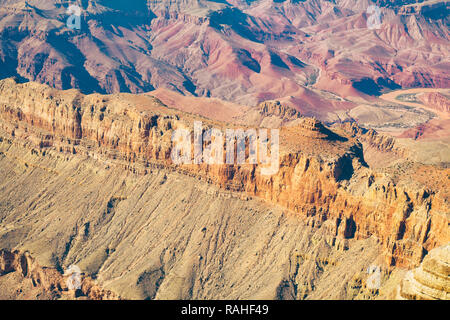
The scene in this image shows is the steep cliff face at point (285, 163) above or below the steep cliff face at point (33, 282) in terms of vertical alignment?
above

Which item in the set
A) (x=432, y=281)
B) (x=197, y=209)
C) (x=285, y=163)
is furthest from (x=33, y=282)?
(x=432, y=281)

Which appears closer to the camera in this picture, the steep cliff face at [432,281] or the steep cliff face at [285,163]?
the steep cliff face at [432,281]

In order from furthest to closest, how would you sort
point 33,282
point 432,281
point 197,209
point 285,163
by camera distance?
1. point 197,209
2. point 33,282
3. point 285,163
4. point 432,281

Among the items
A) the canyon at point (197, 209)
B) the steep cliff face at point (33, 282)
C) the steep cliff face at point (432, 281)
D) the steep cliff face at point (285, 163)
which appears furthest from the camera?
the steep cliff face at point (33, 282)

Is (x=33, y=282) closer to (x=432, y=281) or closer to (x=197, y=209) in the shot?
(x=197, y=209)

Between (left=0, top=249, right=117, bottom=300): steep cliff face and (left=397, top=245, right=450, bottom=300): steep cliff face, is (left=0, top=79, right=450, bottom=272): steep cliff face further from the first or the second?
(left=397, top=245, right=450, bottom=300): steep cliff face

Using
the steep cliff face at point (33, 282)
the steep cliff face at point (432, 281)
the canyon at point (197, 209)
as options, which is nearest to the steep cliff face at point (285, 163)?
the canyon at point (197, 209)

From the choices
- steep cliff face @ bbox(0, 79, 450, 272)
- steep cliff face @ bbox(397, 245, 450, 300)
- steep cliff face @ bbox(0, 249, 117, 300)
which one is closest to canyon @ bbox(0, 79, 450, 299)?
steep cliff face @ bbox(0, 79, 450, 272)

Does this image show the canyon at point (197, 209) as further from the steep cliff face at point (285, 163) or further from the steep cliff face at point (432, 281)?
the steep cliff face at point (432, 281)
